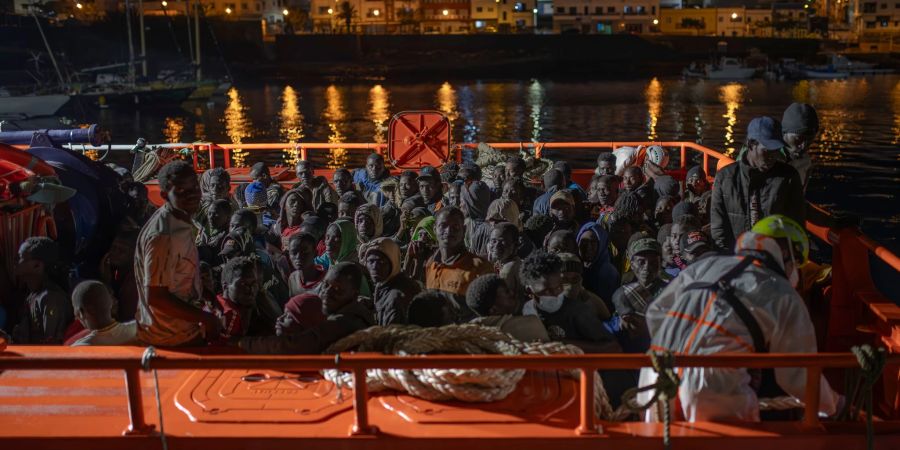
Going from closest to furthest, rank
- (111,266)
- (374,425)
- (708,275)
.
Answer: (708,275) < (374,425) < (111,266)

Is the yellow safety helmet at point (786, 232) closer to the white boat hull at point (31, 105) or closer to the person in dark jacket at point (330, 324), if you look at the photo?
the person in dark jacket at point (330, 324)

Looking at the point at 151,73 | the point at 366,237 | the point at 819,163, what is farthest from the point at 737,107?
the point at 151,73

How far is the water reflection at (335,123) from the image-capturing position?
3392 cm

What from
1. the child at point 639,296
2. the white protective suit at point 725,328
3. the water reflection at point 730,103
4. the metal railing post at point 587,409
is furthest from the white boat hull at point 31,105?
the white protective suit at point 725,328

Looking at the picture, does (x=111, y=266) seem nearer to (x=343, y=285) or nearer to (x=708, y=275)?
(x=343, y=285)

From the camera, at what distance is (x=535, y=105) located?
6034cm

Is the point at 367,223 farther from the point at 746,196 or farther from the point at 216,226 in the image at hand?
the point at 746,196

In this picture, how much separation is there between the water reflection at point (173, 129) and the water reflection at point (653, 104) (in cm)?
2742

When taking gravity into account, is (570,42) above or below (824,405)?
above

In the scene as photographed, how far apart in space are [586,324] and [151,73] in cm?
9056

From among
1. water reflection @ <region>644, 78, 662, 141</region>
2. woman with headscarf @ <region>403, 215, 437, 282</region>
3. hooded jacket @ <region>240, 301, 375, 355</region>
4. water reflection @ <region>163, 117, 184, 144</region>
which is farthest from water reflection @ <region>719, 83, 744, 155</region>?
water reflection @ <region>163, 117, 184, 144</region>

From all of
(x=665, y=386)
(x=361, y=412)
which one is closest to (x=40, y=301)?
(x=361, y=412)

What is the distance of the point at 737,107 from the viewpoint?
56406 millimetres

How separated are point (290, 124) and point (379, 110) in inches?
400
